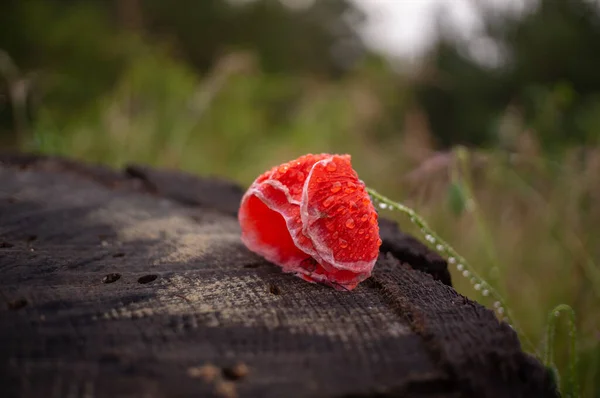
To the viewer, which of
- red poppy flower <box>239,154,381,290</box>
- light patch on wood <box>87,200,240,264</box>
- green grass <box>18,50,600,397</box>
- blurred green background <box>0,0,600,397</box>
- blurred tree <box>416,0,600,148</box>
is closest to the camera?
red poppy flower <box>239,154,381,290</box>

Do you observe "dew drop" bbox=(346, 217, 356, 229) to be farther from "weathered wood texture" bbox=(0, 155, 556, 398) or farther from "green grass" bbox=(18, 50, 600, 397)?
"green grass" bbox=(18, 50, 600, 397)

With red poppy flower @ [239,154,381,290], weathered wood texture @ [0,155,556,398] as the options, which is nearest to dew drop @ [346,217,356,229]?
red poppy flower @ [239,154,381,290]

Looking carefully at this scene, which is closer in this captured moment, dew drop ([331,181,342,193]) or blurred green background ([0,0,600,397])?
dew drop ([331,181,342,193])

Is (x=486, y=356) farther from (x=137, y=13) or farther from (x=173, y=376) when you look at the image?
(x=137, y=13)

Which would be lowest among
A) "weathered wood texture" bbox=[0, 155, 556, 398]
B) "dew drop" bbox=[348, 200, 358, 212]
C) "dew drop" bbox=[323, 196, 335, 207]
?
"weathered wood texture" bbox=[0, 155, 556, 398]

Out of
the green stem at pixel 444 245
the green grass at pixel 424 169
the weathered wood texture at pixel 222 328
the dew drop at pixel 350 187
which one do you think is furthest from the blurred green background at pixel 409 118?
the weathered wood texture at pixel 222 328

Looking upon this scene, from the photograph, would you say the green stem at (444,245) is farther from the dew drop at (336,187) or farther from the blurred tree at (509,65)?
the blurred tree at (509,65)

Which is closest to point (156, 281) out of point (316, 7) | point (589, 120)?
point (589, 120)
